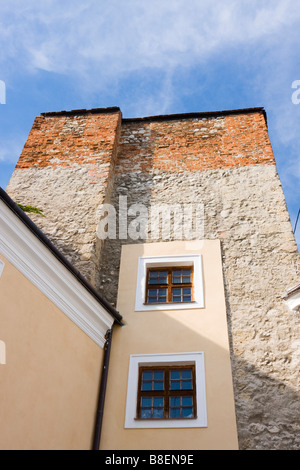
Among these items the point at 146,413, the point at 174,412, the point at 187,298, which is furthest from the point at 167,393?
the point at 187,298

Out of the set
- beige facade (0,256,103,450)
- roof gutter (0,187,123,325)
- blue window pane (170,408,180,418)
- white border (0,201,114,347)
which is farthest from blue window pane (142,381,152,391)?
roof gutter (0,187,123,325)

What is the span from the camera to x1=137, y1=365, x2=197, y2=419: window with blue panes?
652 cm

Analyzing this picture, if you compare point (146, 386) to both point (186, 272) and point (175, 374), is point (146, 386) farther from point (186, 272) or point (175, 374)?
point (186, 272)

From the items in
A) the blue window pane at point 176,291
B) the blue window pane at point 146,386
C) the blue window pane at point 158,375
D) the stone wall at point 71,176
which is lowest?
the blue window pane at point 146,386

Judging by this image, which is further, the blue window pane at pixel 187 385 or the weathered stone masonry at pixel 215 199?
the blue window pane at pixel 187 385

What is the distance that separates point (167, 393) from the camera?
22.0ft

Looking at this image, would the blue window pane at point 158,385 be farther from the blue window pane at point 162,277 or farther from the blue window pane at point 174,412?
the blue window pane at point 162,277

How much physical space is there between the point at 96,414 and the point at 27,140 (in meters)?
7.86

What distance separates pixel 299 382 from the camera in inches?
256

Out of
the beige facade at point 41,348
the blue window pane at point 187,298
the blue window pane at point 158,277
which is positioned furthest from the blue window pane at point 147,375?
the blue window pane at point 158,277

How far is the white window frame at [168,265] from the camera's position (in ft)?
25.4

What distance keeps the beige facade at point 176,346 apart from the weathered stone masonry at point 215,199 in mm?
215

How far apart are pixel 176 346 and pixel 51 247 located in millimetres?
2849
